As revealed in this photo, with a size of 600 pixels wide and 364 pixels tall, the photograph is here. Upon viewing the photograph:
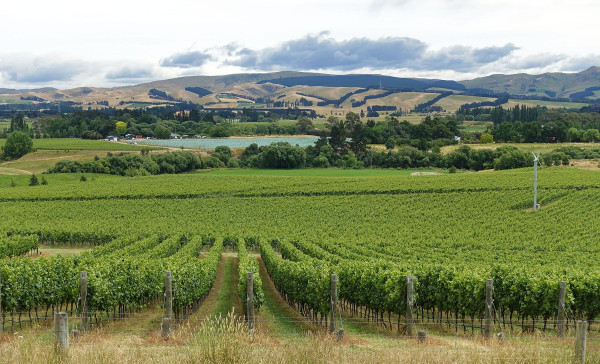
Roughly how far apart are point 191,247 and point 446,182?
50537 mm

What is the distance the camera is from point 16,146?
129250 millimetres

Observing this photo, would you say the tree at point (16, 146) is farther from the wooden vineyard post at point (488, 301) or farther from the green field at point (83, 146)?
the wooden vineyard post at point (488, 301)

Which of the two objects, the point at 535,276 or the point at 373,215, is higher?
the point at 535,276

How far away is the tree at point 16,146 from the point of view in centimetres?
12900

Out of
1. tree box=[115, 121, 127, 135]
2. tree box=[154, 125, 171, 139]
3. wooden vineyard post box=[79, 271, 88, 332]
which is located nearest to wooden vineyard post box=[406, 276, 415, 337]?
wooden vineyard post box=[79, 271, 88, 332]

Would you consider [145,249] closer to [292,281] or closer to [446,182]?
[292,281]

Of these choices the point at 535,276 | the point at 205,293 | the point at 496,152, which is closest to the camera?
the point at 535,276

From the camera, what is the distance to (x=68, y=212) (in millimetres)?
62500

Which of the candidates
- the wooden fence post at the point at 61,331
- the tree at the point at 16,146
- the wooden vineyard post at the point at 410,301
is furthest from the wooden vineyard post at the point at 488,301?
the tree at the point at 16,146

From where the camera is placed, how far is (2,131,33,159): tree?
129 meters

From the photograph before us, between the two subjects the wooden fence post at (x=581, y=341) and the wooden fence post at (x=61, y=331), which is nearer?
the wooden fence post at (x=581, y=341)

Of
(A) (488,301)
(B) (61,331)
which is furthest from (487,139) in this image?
(B) (61,331)

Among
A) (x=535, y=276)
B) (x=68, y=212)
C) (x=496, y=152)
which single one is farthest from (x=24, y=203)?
(x=496, y=152)

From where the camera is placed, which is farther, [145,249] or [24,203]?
[24,203]
